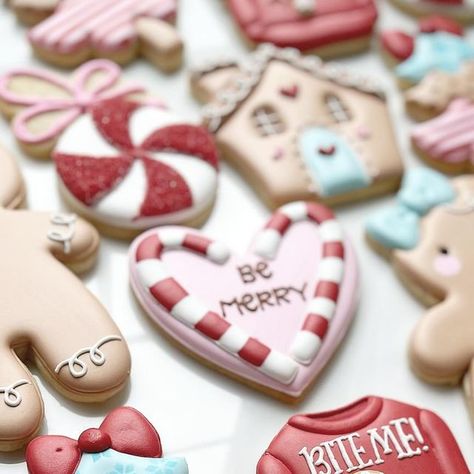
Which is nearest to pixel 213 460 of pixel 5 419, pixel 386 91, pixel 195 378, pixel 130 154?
pixel 195 378

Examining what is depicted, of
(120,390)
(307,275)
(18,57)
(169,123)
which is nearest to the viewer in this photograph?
(120,390)

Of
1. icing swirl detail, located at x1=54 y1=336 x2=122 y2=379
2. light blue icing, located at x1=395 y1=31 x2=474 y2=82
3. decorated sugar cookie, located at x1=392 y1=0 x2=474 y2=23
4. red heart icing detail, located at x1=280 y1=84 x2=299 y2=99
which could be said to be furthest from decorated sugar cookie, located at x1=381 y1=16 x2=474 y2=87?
icing swirl detail, located at x1=54 y1=336 x2=122 y2=379

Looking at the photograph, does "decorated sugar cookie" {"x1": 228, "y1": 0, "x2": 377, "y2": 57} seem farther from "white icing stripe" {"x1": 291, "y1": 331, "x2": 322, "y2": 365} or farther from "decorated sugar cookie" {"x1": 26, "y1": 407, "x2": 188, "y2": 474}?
"decorated sugar cookie" {"x1": 26, "y1": 407, "x2": 188, "y2": 474}

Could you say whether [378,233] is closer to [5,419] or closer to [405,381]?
[405,381]

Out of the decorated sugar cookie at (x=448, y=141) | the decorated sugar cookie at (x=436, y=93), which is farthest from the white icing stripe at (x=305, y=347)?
the decorated sugar cookie at (x=436, y=93)

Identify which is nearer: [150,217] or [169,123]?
[150,217]

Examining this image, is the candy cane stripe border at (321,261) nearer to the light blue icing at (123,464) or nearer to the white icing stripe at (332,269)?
the white icing stripe at (332,269)
